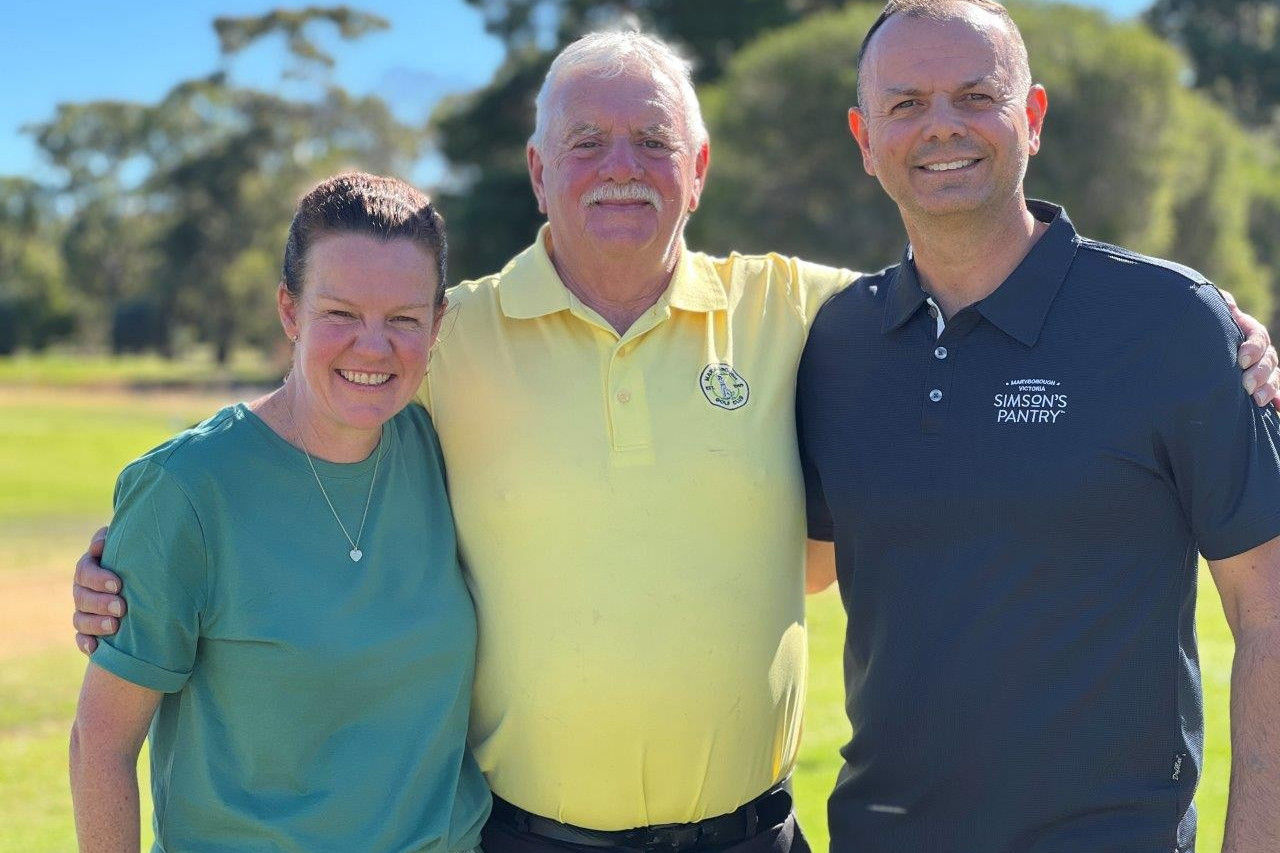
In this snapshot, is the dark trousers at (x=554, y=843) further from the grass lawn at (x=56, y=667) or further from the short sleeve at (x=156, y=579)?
the grass lawn at (x=56, y=667)

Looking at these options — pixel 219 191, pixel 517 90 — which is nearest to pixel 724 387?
pixel 517 90

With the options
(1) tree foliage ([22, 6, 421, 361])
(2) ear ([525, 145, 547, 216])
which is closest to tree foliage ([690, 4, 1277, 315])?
(2) ear ([525, 145, 547, 216])

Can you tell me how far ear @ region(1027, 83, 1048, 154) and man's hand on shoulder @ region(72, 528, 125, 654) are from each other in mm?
2244

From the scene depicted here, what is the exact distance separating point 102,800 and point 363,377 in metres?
1.02

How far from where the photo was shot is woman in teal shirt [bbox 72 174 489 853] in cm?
277

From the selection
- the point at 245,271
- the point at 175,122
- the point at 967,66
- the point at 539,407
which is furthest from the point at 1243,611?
the point at 175,122

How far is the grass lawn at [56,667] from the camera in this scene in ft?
18.7

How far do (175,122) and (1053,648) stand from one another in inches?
2690

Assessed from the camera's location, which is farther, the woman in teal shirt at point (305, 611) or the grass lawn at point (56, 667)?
the grass lawn at point (56, 667)

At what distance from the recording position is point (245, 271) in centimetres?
6019

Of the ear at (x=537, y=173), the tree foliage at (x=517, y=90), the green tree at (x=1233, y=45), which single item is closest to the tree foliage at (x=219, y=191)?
the tree foliage at (x=517, y=90)

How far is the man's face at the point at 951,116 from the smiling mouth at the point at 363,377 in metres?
1.25

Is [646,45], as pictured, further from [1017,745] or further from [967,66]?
[1017,745]

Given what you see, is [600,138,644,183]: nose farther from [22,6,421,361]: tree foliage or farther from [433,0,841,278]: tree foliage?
[22,6,421,361]: tree foliage
